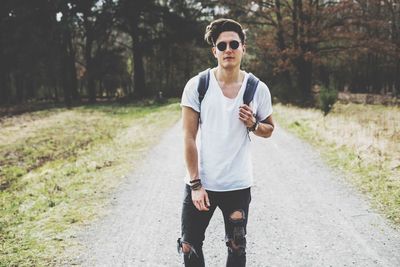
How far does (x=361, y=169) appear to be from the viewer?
7.73 metres

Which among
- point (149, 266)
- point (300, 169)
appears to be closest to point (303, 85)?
point (300, 169)

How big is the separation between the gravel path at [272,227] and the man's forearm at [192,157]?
70.7 inches

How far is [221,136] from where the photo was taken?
2547 millimetres

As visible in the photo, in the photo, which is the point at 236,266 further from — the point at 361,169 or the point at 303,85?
the point at 303,85

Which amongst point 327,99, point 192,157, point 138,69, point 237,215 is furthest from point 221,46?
point 138,69

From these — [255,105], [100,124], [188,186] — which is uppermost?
[255,105]

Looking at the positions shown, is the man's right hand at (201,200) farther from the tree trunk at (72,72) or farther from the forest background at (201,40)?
the tree trunk at (72,72)

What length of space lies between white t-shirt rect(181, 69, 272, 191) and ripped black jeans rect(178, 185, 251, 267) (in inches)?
3.0

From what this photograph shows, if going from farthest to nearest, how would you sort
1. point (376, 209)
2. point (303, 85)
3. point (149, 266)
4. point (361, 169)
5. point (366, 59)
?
point (366, 59) < point (303, 85) < point (361, 169) < point (376, 209) < point (149, 266)

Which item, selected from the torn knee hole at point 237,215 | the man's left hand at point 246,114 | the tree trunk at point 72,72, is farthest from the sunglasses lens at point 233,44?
the tree trunk at point 72,72

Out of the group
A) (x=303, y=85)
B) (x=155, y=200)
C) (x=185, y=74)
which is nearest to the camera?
(x=155, y=200)

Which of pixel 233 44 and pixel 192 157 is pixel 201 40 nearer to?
pixel 233 44

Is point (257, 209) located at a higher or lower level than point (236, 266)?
lower

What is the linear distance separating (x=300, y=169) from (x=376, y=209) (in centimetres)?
268
